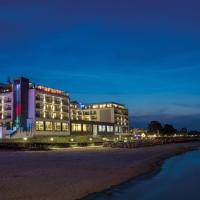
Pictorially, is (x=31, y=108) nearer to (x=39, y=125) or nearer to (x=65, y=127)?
(x=39, y=125)

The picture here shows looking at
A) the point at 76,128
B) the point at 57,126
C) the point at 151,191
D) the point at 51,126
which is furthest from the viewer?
the point at 76,128

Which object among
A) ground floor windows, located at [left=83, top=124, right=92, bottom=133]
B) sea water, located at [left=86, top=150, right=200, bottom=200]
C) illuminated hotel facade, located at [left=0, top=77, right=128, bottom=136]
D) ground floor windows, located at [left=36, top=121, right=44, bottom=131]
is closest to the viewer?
sea water, located at [left=86, top=150, right=200, bottom=200]

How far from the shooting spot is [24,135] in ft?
445

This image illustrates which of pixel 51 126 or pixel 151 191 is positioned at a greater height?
pixel 51 126

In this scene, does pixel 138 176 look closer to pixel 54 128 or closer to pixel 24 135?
pixel 24 135

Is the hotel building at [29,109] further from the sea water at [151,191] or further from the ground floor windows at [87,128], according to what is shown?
the sea water at [151,191]

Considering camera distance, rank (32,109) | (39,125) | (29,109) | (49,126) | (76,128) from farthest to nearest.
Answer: (76,128), (49,126), (39,125), (29,109), (32,109)

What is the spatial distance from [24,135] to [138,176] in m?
106

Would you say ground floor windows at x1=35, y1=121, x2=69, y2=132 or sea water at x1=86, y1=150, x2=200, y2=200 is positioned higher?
ground floor windows at x1=35, y1=121, x2=69, y2=132

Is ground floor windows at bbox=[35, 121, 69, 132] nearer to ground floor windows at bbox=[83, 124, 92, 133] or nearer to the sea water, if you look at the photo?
ground floor windows at bbox=[83, 124, 92, 133]

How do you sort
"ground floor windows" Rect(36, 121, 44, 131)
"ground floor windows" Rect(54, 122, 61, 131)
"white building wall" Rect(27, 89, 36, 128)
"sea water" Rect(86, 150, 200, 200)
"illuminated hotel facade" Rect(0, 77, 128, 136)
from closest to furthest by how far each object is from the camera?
"sea water" Rect(86, 150, 200, 200), "illuminated hotel facade" Rect(0, 77, 128, 136), "white building wall" Rect(27, 89, 36, 128), "ground floor windows" Rect(36, 121, 44, 131), "ground floor windows" Rect(54, 122, 61, 131)

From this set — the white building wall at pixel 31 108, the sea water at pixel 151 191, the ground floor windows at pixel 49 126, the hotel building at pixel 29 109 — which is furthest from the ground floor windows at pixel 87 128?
the sea water at pixel 151 191

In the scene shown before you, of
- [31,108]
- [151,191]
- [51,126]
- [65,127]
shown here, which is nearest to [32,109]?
[31,108]

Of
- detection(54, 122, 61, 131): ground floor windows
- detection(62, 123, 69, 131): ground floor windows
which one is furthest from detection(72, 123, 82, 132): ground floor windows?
detection(54, 122, 61, 131): ground floor windows
